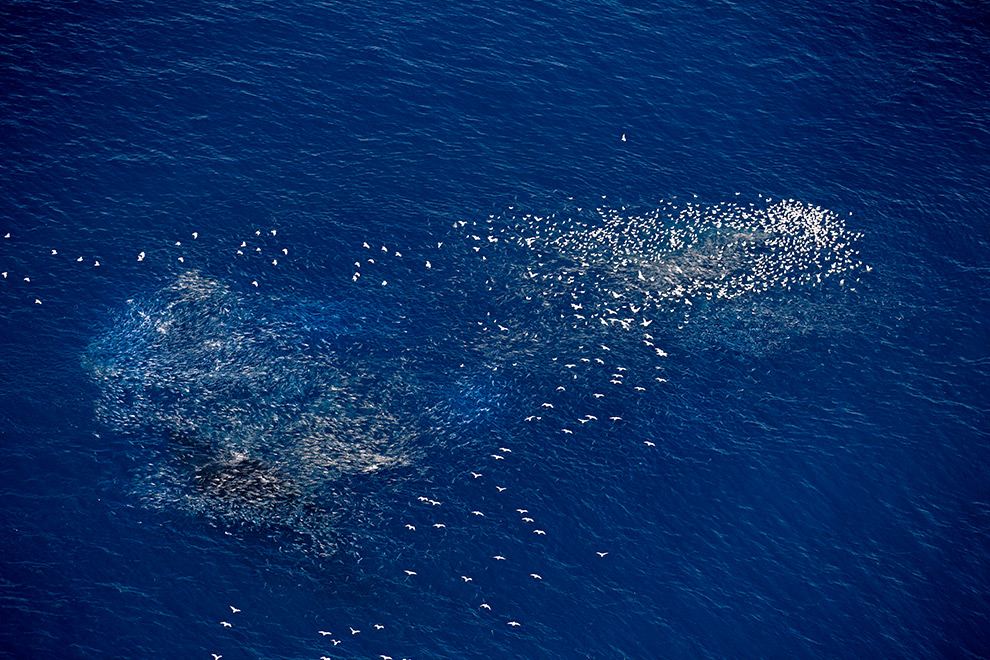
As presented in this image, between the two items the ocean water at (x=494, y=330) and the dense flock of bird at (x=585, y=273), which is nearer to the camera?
the ocean water at (x=494, y=330)

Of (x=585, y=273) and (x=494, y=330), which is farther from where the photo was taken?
(x=585, y=273)

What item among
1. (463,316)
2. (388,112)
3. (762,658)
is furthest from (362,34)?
(762,658)

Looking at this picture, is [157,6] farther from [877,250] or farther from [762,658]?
[762,658]

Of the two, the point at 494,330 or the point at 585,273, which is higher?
the point at 585,273

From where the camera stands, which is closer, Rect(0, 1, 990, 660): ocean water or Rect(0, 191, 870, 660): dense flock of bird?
Rect(0, 1, 990, 660): ocean water
